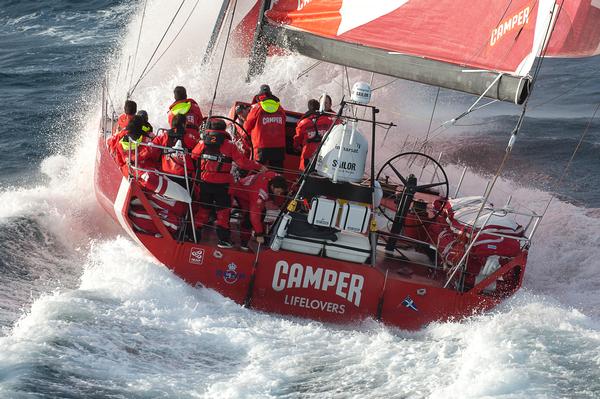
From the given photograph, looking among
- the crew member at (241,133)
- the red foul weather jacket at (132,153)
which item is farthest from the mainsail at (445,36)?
the red foul weather jacket at (132,153)

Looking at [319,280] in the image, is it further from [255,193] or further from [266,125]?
[266,125]

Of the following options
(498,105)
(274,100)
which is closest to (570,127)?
(498,105)

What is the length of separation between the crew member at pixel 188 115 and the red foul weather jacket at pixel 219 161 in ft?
3.04

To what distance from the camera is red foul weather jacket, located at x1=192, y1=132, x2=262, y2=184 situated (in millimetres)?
7375

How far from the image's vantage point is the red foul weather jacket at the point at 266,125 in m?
8.71

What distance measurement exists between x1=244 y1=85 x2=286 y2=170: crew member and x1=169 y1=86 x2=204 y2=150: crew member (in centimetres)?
50

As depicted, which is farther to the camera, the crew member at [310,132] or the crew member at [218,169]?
the crew member at [310,132]

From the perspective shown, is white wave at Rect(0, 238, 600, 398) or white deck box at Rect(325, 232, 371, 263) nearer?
white wave at Rect(0, 238, 600, 398)

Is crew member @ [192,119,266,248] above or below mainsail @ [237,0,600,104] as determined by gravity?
below

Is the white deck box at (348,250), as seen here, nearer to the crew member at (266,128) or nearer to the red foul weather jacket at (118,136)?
the crew member at (266,128)

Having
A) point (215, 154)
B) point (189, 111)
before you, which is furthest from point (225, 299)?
point (189, 111)

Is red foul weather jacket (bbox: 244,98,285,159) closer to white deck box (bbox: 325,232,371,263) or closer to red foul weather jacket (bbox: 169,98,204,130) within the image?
red foul weather jacket (bbox: 169,98,204,130)

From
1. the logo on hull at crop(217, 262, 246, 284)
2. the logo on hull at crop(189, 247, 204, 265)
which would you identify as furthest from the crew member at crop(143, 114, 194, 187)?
the logo on hull at crop(217, 262, 246, 284)

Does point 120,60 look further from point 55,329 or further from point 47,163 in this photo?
point 55,329
